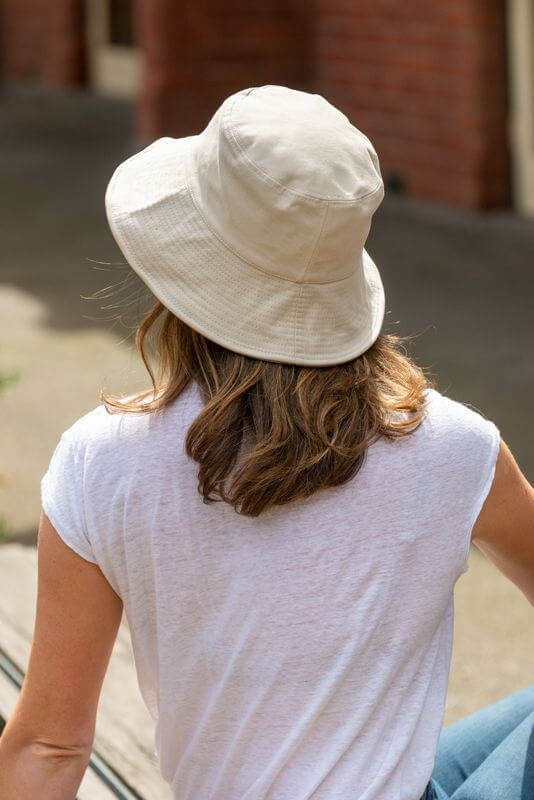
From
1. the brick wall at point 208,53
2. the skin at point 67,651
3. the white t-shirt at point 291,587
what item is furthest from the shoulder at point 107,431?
the brick wall at point 208,53

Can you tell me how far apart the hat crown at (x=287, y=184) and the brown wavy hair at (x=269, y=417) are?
11 centimetres

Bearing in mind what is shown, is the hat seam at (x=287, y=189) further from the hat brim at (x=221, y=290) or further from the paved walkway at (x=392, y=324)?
the paved walkway at (x=392, y=324)

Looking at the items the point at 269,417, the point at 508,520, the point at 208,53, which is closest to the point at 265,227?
the point at 269,417

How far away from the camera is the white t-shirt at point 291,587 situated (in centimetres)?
141

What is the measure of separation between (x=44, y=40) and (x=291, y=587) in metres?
11.3

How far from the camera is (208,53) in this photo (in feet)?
30.3

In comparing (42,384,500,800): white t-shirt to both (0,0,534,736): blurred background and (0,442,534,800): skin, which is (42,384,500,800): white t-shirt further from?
(0,0,534,736): blurred background

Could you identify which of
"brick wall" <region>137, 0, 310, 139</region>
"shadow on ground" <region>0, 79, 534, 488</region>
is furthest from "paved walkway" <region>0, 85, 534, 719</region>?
"brick wall" <region>137, 0, 310, 139</region>

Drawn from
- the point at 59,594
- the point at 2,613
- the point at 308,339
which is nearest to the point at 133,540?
the point at 59,594

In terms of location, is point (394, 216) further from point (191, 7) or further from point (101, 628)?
point (101, 628)

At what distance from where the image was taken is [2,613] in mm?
2736

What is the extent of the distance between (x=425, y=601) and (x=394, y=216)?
22.1 feet

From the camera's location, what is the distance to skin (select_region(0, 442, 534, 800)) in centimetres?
144

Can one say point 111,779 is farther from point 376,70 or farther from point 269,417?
point 376,70
